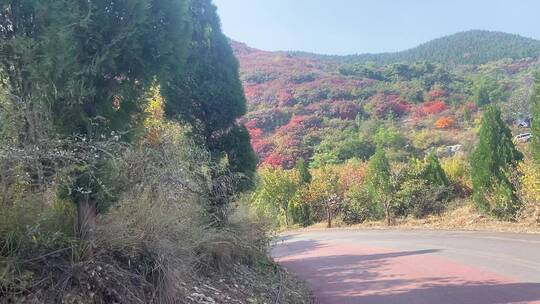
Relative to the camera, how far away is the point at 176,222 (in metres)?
5.55

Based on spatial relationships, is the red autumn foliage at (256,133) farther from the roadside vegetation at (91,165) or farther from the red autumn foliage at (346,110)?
the roadside vegetation at (91,165)

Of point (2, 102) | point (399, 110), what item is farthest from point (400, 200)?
point (399, 110)

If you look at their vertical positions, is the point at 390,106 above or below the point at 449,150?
above

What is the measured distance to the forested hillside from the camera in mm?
21062

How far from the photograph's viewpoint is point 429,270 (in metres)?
10.8

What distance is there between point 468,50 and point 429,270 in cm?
9569

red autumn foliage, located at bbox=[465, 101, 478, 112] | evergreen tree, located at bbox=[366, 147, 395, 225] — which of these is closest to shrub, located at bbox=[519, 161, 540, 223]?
evergreen tree, located at bbox=[366, 147, 395, 225]

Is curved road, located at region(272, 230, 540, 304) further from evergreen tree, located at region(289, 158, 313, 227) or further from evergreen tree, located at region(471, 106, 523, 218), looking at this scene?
evergreen tree, located at region(289, 158, 313, 227)

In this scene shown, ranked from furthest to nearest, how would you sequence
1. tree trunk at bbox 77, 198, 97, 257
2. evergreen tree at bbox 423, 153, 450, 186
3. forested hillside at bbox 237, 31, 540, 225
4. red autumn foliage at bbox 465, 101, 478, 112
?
1. red autumn foliage at bbox 465, 101, 478, 112
2. evergreen tree at bbox 423, 153, 450, 186
3. forested hillside at bbox 237, 31, 540, 225
4. tree trunk at bbox 77, 198, 97, 257

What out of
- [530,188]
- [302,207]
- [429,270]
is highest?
[530,188]

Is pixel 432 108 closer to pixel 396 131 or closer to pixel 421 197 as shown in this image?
pixel 396 131

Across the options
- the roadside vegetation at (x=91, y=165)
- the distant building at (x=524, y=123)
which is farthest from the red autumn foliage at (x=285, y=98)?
the roadside vegetation at (x=91, y=165)

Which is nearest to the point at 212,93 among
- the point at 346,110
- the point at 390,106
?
the point at 346,110

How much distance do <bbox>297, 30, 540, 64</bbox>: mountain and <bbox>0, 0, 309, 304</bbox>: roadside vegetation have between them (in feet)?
300
